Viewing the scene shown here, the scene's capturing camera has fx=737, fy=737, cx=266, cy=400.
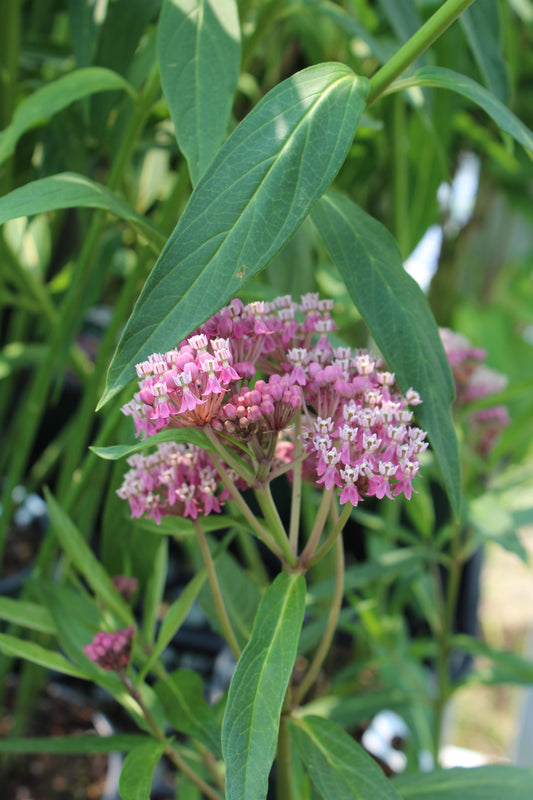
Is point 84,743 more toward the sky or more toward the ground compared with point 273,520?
more toward the ground

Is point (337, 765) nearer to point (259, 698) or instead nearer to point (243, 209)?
point (259, 698)

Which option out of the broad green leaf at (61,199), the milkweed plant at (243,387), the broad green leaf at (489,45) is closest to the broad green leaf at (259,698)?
the milkweed plant at (243,387)

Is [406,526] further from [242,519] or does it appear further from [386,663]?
[242,519]

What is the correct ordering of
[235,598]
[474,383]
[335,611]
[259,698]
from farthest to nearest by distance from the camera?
[474,383], [235,598], [335,611], [259,698]

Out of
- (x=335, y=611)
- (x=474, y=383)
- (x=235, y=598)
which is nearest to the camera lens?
(x=335, y=611)

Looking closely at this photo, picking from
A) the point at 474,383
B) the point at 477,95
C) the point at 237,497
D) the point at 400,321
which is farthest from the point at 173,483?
the point at 474,383

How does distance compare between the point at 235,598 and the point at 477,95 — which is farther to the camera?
the point at 235,598

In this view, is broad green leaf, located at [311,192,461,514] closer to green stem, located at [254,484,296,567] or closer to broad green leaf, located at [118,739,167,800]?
green stem, located at [254,484,296,567]
